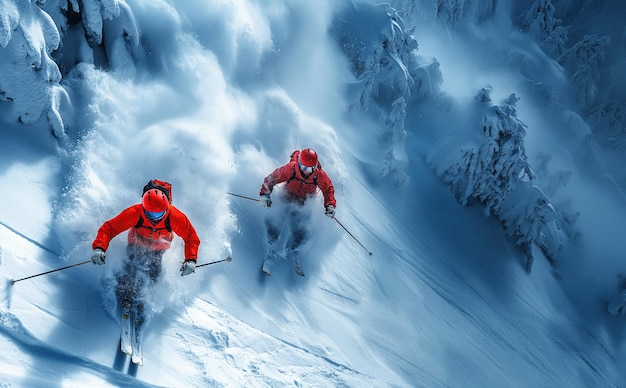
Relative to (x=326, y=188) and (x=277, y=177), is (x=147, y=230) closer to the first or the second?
(x=277, y=177)

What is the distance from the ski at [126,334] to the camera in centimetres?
489

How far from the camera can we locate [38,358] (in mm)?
4336

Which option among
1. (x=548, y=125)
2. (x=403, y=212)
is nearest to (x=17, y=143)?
(x=403, y=212)

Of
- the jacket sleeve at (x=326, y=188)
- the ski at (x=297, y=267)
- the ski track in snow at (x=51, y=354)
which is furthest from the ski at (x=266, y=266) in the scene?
the ski track in snow at (x=51, y=354)

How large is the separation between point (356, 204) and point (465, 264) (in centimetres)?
380

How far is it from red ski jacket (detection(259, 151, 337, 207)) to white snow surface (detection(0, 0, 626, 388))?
1.69ft

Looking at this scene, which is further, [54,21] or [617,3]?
[617,3]

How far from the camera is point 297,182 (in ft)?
24.9

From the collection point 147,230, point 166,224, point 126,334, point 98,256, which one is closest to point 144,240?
point 147,230

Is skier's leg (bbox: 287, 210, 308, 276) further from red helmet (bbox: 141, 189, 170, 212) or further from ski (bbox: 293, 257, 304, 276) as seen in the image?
red helmet (bbox: 141, 189, 170, 212)

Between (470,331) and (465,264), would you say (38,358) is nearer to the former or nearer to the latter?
(470,331)

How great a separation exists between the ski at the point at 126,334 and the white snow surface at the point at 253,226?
0.14 m

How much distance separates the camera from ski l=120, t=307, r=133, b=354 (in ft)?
16.1

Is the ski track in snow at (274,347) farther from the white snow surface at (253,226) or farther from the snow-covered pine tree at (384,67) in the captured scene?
the snow-covered pine tree at (384,67)
